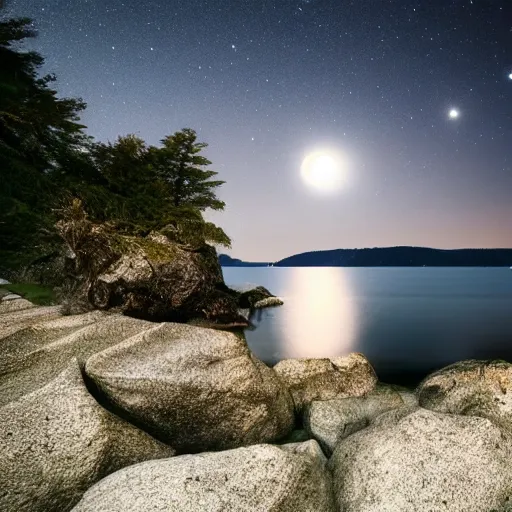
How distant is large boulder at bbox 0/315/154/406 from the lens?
5.72 m

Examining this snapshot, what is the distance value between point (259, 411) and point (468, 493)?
3618 mm

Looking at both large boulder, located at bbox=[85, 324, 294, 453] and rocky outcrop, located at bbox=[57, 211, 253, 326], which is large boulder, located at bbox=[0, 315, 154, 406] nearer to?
large boulder, located at bbox=[85, 324, 294, 453]

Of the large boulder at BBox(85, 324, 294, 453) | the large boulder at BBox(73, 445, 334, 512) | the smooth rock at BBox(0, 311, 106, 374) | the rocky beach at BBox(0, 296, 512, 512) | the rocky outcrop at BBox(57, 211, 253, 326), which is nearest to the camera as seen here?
the large boulder at BBox(73, 445, 334, 512)

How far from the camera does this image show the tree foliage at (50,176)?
13305 mm

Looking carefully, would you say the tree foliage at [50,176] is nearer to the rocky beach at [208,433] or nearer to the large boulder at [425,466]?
the rocky beach at [208,433]

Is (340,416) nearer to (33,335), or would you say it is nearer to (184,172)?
(33,335)

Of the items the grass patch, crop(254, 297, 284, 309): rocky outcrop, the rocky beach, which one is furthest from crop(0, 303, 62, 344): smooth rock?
crop(254, 297, 284, 309): rocky outcrop

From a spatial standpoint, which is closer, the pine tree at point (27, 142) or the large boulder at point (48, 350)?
the large boulder at point (48, 350)

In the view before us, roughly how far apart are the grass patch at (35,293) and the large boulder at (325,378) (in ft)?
30.3

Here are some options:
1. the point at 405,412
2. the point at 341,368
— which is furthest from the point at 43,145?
the point at 405,412

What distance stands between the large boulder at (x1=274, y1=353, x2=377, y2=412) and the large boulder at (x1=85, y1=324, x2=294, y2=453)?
5.07 ft

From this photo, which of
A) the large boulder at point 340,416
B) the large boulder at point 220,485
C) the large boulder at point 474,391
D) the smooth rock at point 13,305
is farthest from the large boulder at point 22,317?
the large boulder at point 474,391

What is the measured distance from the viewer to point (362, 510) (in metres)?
4.62

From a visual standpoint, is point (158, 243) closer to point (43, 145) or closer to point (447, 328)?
point (43, 145)
